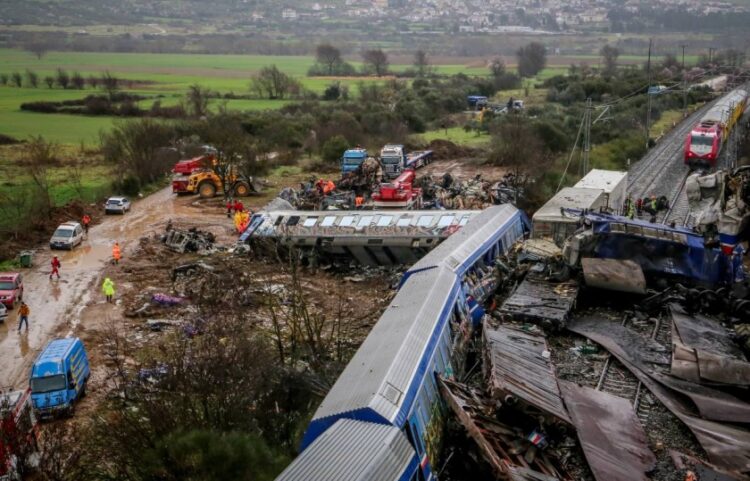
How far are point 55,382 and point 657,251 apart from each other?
16291 mm

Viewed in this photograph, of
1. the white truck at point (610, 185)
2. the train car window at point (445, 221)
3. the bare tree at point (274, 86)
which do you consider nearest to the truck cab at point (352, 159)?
the white truck at point (610, 185)

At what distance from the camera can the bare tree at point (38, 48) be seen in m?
145

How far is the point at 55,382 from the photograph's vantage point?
57.4 feet

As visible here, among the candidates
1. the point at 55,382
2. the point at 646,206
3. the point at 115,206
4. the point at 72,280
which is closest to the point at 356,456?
the point at 55,382

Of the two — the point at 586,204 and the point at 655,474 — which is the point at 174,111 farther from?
the point at 655,474

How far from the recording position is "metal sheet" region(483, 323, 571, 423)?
12.9 m

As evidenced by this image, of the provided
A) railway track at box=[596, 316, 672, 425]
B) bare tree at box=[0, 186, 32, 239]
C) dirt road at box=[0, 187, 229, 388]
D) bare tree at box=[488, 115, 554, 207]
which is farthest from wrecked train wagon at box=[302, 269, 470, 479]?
bare tree at box=[0, 186, 32, 239]

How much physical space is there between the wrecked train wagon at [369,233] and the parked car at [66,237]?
9.13 metres

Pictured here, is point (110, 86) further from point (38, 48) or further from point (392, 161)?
point (38, 48)

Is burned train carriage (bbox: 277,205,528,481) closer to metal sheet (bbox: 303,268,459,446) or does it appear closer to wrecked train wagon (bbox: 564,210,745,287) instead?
metal sheet (bbox: 303,268,459,446)

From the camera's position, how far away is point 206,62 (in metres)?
146

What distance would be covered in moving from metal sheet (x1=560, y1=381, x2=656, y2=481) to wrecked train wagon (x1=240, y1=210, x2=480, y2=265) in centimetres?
1311

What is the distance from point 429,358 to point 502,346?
2554 millimetres

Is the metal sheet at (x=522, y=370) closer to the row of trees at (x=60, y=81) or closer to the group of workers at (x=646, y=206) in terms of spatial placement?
the group of workers at (x=646, y=206)
